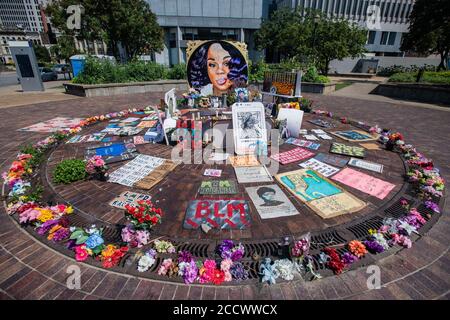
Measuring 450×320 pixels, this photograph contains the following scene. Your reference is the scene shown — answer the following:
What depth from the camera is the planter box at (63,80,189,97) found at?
15.5 meters

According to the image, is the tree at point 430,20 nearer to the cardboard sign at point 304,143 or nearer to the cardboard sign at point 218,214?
the cardboard sign at point 304,143

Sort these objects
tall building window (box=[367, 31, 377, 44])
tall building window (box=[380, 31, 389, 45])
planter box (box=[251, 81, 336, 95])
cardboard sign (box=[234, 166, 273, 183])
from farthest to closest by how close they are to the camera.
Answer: tall building window (box=[380, 31, 389, 45]) < tall building window (box=[367, 31, 377, 44]) < planter box (box=[251, 81, 336, 95]) < cardboard sign (box=[234, 166, 273, 183])

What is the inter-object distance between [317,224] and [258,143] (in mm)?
3040

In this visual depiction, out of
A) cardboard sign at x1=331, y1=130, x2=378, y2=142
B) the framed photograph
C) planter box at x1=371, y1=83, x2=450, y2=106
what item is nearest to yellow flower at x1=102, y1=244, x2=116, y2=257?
the framed photograph

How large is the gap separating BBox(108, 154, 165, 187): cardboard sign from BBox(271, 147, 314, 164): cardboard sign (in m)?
3.10

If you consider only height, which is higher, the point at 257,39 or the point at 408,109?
the point at 257,39

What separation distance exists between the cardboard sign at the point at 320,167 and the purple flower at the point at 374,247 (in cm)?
216

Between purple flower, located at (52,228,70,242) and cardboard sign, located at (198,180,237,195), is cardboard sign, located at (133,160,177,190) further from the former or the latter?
Result: purple flower, located at (52,228,70,242)

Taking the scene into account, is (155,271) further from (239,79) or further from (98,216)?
(239,79)

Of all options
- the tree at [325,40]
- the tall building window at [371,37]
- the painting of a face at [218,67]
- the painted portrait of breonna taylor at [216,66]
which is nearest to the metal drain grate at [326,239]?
the painted portrait of breonna taylor at [216,66]

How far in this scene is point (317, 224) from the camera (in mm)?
4109

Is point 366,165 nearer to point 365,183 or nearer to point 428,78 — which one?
point 365,183

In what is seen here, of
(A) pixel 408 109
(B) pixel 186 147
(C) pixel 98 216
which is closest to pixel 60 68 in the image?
(B) pixel 186 147

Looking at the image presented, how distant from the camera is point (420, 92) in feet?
53.4
